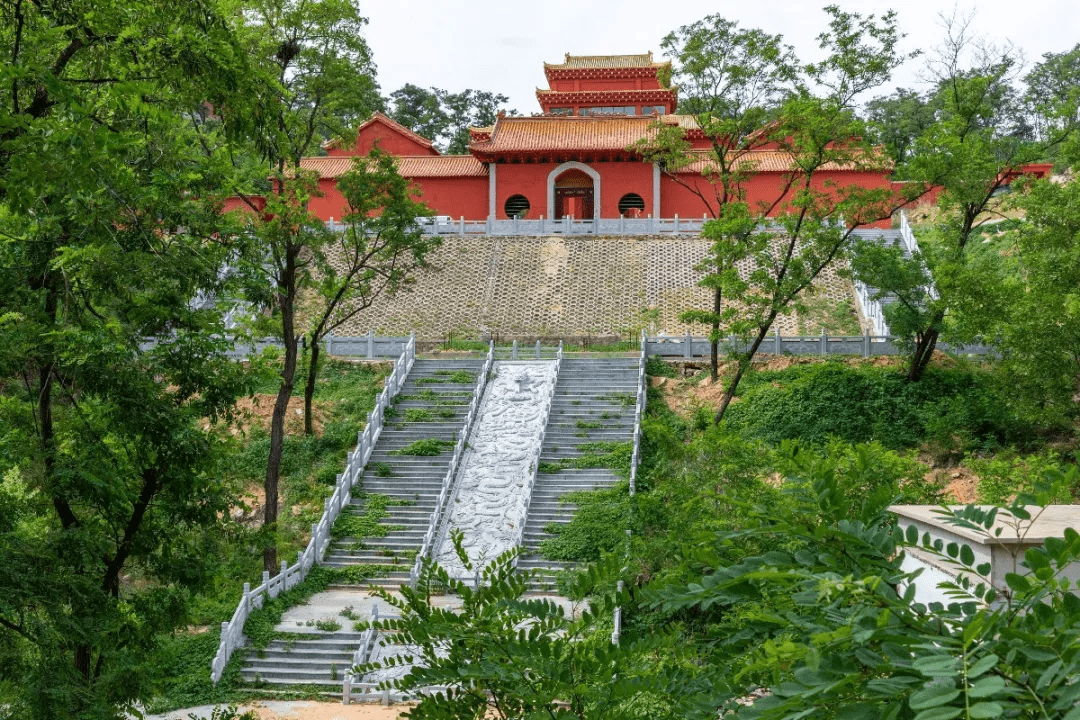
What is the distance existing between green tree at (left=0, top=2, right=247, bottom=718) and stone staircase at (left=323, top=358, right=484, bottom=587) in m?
8.64

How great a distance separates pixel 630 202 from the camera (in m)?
34.2

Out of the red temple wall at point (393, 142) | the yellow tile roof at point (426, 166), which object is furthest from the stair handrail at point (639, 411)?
the red temple wall at point (393, 142)

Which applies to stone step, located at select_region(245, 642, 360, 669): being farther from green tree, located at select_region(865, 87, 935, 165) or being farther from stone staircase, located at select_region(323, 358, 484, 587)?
green tree, located at select_region(865, 87, 935, 165)

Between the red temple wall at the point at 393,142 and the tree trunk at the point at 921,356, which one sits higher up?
the red temple wall at the point at 393,142

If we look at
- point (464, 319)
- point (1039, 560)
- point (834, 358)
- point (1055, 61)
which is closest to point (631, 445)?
point (834, 358)

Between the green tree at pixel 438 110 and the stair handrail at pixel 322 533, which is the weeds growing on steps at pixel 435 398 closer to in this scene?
the stair handrail at pixel 322 533

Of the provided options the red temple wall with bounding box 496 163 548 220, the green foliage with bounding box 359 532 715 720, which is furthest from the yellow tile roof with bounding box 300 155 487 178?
the green foliage with bounding box 359 532 715 720

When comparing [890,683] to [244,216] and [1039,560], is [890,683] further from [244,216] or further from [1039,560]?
[244,216]

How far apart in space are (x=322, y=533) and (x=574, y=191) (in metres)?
19.8

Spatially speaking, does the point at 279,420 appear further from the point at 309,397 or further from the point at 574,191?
the point at 574,191

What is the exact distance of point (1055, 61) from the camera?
148 ft

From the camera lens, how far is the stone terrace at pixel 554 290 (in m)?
26.6

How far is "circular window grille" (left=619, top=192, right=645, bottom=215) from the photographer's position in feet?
112

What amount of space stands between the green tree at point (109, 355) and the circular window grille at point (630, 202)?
26.2 m
